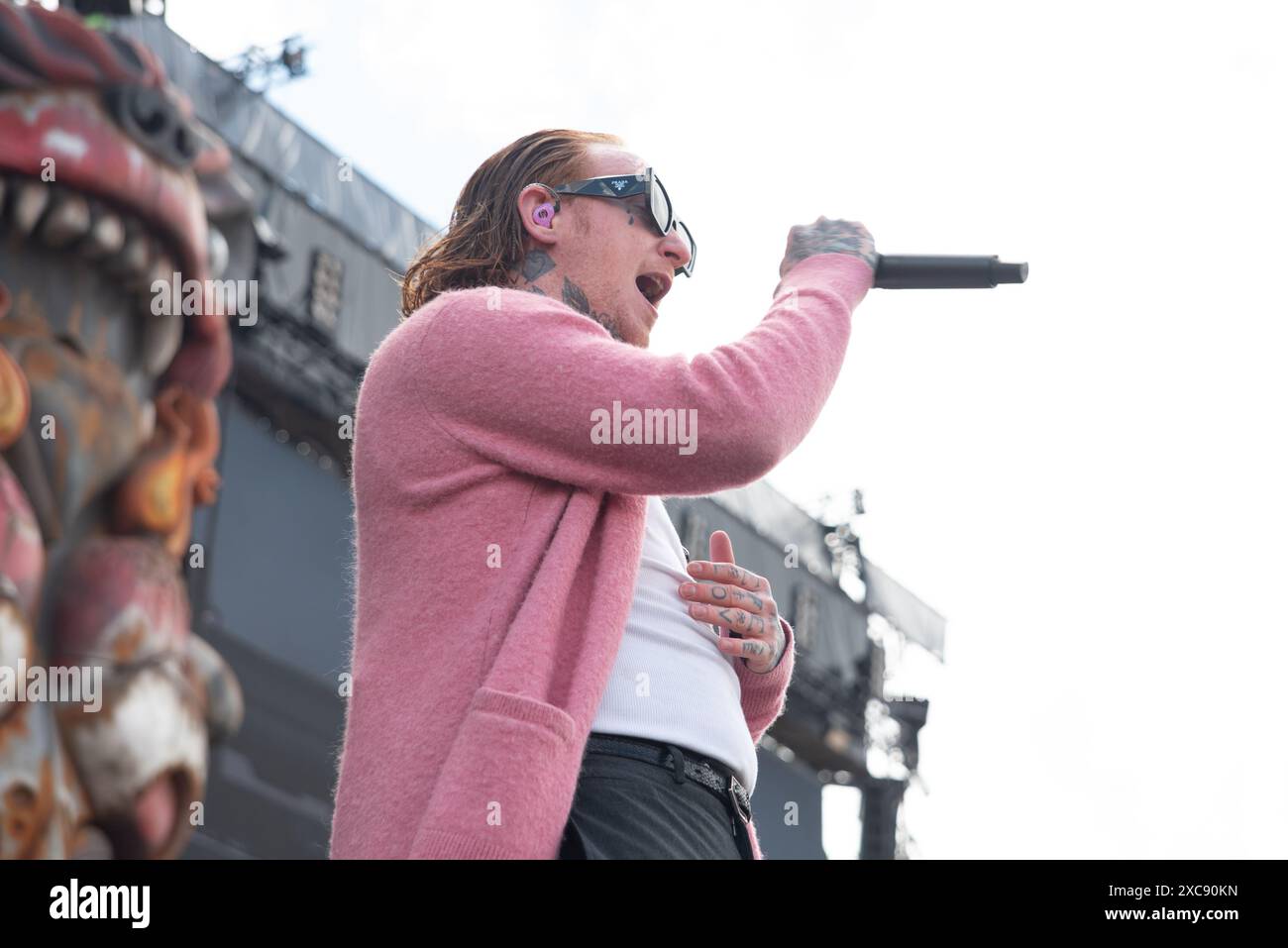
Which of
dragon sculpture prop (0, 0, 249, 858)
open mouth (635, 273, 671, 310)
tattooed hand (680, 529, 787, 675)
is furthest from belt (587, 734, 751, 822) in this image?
dragon sculpture prop (0, 0, 249, 858)

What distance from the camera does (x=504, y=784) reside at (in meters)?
1.96

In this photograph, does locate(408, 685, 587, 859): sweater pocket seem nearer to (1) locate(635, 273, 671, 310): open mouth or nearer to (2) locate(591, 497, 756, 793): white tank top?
(2) locate(591, 497, 756, 793): white tank top

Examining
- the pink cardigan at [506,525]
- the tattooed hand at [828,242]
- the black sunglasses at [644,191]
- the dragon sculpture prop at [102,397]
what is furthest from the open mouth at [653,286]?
the dragon sculpture prop at [102,397]

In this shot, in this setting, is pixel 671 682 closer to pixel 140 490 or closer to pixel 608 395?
pixel 608 395

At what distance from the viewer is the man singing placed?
6.61 ft

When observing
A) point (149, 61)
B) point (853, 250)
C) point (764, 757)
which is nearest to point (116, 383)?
point (149, 61)

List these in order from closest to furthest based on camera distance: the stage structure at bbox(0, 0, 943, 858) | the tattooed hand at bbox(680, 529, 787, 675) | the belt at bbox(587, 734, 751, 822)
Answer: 1. the belt at bbox(587, 734, 751, 822)
2. the tattooed hand at bbox(680, 529, 787, 675)
3. the stage structure at bbox(0, 0, 943, 858)

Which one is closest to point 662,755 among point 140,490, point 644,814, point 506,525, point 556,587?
point 644,814

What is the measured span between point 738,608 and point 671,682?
16 cm

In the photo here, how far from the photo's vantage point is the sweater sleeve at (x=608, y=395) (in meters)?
2.16

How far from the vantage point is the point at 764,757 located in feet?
68.9

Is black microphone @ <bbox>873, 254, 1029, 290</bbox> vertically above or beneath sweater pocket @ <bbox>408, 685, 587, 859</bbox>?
above

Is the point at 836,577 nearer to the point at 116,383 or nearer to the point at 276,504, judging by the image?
the point at 276,504

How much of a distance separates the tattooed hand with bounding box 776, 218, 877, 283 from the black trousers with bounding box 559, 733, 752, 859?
0.75 meters
